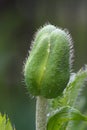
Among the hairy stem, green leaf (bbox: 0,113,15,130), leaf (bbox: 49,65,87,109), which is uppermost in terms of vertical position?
leaf (bbox: 49,65,87,109)

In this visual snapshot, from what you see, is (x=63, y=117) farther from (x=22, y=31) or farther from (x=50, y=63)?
(x=22, y=31)

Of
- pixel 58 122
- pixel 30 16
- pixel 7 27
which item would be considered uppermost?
pixel 30 16

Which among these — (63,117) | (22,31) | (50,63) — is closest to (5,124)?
(63,117)

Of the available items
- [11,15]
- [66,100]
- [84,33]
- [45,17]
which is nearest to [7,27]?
[11,15]

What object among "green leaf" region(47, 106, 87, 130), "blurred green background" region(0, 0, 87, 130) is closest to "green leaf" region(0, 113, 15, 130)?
"green leaf" region(47, 106, 87, 130)

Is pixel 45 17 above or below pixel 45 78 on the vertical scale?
above

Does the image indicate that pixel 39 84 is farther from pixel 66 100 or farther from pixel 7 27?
pixel 7 27

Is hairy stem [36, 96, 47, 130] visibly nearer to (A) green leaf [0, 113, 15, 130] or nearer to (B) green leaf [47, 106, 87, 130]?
(B) green leaf [47, 106, 87, 130]
